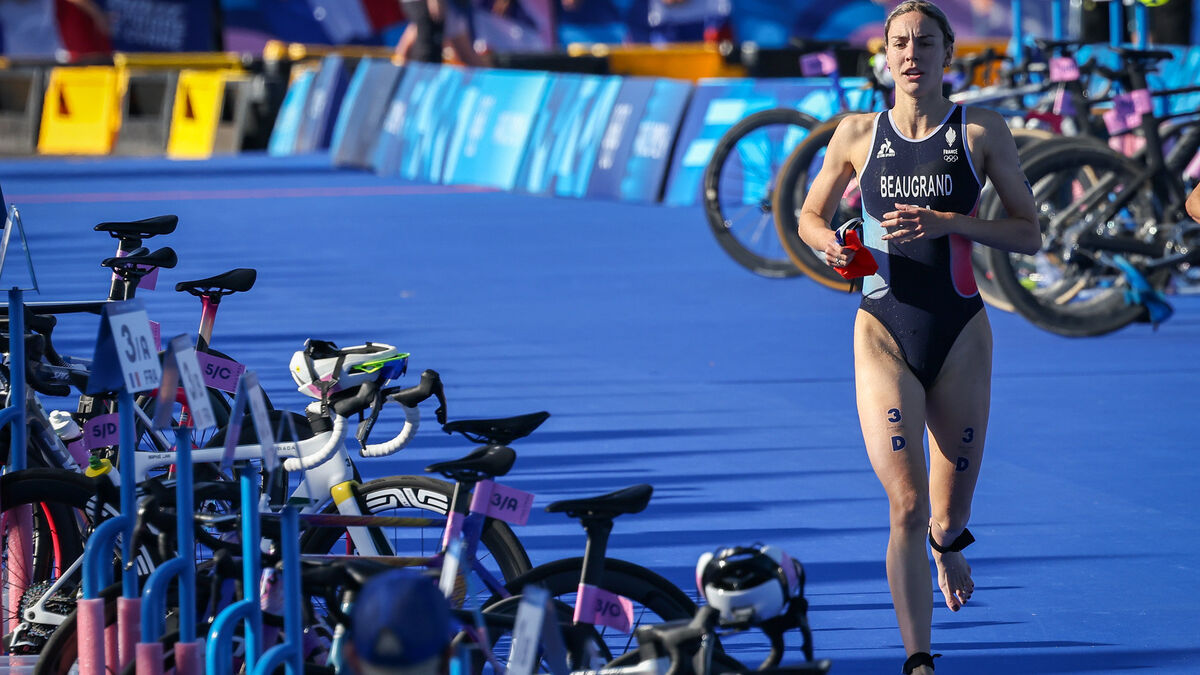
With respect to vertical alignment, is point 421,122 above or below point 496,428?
above

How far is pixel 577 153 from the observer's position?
20.9m

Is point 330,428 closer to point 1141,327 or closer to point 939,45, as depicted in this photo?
point 939,45

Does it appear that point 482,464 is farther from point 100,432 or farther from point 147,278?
point 147,278

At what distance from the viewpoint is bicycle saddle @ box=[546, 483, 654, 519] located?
13.5ft

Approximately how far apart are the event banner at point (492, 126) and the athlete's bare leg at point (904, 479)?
1628 cm

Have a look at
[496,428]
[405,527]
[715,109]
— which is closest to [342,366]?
[405,527]

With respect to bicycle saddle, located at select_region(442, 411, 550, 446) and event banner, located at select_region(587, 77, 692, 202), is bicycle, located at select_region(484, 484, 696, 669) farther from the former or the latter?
event banner, located at select_region(587, 77, 692, 202)

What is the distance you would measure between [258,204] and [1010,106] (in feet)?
33.5

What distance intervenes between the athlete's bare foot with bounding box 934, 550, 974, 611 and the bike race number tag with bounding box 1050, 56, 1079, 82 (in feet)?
22.7

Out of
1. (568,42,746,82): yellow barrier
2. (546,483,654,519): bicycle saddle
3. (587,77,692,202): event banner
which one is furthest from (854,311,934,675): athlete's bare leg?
(568,42,746,82): yellow barrier

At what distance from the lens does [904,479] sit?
509 cm

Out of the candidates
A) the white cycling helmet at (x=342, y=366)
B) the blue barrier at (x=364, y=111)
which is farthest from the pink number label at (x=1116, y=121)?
the blue barrier at (x=364, y=111)

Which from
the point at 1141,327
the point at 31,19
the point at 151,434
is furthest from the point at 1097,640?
the point at 31,19

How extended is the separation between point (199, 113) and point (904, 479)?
25.5 m
